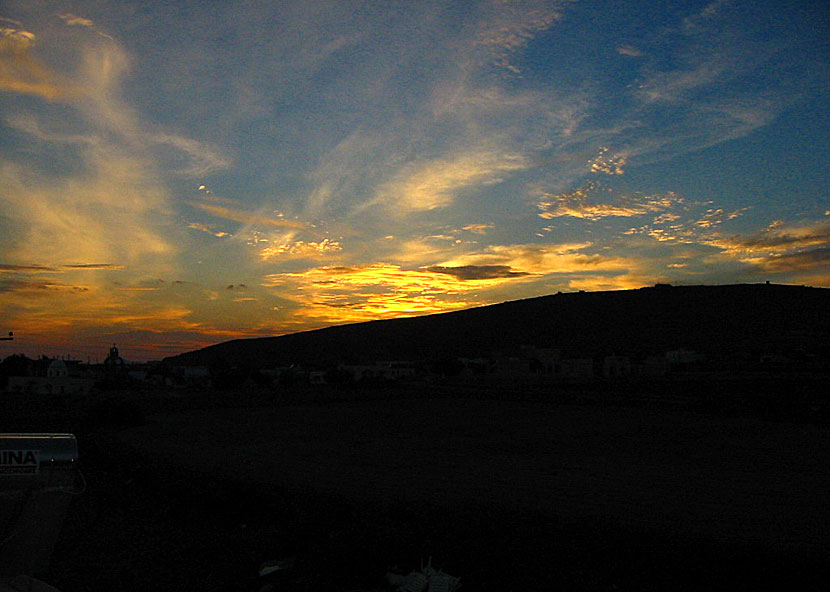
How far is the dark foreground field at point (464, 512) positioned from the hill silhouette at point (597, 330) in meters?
51.9

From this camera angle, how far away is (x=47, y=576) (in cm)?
876

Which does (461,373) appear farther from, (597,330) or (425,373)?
(597,330)

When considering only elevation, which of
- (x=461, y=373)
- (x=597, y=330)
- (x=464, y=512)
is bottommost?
(x=464, y=512)

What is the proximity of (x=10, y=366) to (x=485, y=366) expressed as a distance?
56.8 m

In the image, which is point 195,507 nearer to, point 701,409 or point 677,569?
point 677,569

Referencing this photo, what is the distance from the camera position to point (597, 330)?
110 meters

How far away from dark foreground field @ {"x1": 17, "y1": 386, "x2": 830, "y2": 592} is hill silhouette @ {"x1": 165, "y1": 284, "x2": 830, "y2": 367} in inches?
2044

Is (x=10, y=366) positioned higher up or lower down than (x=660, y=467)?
higher up

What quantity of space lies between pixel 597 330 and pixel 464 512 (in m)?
103

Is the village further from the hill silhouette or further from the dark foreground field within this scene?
the dark foreground field

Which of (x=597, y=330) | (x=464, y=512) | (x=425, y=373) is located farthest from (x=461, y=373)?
(x=464, y=512)

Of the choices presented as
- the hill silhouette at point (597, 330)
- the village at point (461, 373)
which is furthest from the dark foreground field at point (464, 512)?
the hill silhouette at point (597, 330)

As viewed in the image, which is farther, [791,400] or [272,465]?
[791,400]

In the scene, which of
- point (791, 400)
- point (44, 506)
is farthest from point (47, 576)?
point (791, 400)
